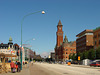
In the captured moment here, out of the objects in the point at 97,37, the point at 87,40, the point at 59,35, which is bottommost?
the point at 97,37

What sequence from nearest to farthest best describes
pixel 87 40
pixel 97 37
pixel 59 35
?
pixel 97 37 → pixel 87 40 → pixel 59 35

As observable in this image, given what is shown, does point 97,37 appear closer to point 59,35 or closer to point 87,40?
point 87,40

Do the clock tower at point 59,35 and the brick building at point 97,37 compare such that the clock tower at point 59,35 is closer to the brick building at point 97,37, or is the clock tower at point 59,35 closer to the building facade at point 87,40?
the building facade at point 87,40

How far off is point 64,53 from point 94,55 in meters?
81.1

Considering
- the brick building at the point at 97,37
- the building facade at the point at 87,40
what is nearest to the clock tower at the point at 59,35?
the building facade at the point at 87,40

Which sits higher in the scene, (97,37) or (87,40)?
(87,40)

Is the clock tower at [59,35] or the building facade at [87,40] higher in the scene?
the clock tower at [59,35]

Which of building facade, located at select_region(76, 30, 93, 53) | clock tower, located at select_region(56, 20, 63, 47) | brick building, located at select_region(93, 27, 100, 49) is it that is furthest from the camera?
clock tower, located at select_region(56, 20, 63, 47)

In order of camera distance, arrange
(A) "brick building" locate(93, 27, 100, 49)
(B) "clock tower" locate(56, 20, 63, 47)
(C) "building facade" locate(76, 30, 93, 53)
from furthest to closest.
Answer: (B) "clock tower" locate(56, 20, 63, 47) → (C) "building facade" locate(76, 30, 93, 53) → (A) "brick building" locate(93, 27, 100, 49)

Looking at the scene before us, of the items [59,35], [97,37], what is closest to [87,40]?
[97,37]

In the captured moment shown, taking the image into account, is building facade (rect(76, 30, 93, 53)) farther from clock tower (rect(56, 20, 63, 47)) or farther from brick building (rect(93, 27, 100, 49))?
clock tower (rect(56, 20, 63, 47))

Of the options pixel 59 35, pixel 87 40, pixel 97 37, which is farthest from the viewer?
pixel 59 35

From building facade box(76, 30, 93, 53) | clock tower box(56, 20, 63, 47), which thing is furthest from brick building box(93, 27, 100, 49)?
clock tower box(56, 20, 63, 47)

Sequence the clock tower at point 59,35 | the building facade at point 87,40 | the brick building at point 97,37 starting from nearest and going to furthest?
the brick building at point 97,37 < the building facade at point 87,40 < the clock tower at point 59,35
